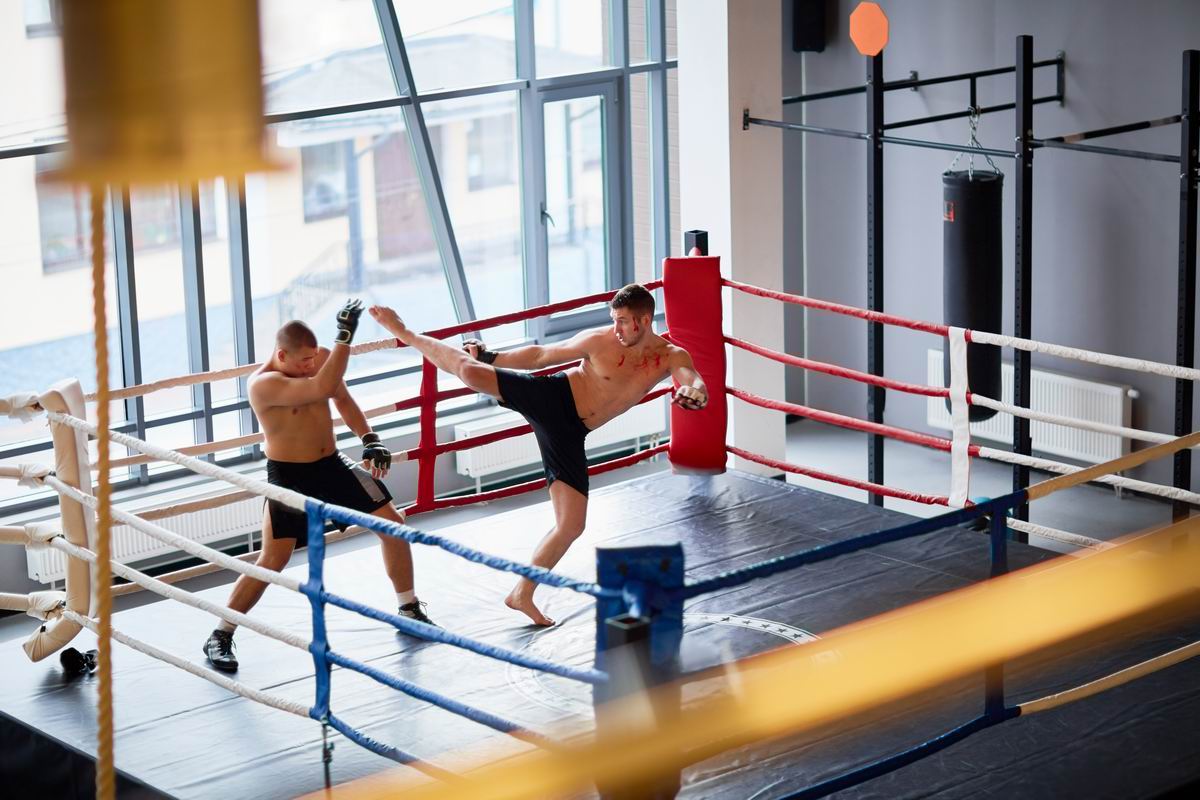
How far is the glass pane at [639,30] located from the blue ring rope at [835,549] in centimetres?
612

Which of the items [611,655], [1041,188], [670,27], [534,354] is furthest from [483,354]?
[670,27]

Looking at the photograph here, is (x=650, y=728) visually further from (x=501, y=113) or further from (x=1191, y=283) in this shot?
Answer: (x=501, y=113)

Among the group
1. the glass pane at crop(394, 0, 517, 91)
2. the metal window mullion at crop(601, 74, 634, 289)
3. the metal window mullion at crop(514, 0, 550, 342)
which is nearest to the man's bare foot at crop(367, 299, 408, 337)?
the glass pane at crop(394, 0, 517, 91)

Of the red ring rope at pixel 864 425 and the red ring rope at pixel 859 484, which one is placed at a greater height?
the red ring rope at pixel 864 425

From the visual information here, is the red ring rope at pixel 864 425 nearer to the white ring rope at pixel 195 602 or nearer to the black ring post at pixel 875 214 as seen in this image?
the black ring post at pixel 875 214

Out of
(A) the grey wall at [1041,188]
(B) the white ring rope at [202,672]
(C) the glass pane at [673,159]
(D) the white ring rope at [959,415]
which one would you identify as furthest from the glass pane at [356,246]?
(D) the white ring rope at [959,415]

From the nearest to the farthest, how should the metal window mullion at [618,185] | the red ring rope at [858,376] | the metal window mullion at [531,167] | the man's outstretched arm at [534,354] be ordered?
the man's outstretched arm at [534,354]
the red ring rope at [858,376]
the metal window mullion at [531,167]
the metal window mullion at [618,185]

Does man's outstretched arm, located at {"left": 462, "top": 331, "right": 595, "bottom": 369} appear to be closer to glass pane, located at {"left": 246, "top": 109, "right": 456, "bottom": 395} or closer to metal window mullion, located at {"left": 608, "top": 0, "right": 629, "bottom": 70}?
glass pane, located at {"left": 246, "top": 109, "right": 456, "bottom": 395}

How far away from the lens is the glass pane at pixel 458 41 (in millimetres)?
7887

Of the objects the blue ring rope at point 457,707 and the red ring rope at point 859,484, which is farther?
the red ring rope at point 859,484

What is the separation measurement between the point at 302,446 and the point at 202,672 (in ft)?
2.45

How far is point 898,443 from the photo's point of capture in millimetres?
8633

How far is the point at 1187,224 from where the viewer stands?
540cm

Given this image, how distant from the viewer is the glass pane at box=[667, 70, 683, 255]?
8.85 metres
